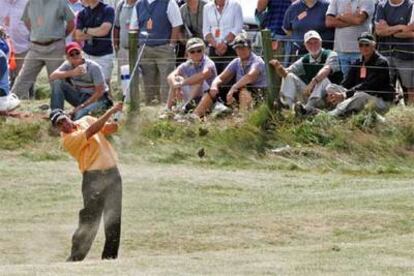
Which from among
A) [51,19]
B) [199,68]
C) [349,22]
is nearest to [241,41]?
[199,68]

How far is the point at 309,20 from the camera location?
20.9 meters

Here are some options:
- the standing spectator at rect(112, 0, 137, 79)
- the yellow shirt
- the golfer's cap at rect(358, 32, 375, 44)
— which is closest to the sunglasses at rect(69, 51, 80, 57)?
the standing spectator at rect(112, 0, 137, 79)

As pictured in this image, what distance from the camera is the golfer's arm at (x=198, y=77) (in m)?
Result: 20.8

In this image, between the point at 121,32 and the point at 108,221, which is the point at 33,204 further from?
the point at 121,32

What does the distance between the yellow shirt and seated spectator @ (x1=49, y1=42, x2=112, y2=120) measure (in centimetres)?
561

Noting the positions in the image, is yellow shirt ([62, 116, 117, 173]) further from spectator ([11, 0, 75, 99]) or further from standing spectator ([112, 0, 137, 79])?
standing spectator ([112, 0, 137, 79])

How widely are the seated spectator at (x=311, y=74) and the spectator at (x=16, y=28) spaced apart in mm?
5167

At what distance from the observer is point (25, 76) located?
2280 cm

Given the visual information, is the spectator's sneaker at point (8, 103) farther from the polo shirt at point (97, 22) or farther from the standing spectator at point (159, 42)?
the standing spectator at point (159, 42)

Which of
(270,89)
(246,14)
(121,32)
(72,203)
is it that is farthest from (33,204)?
→ (246,14)

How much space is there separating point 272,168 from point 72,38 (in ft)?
15.6

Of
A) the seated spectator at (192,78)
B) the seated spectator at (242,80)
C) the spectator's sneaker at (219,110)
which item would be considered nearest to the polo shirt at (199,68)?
the seated spectator at (192,78)

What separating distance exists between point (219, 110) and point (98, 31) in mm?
2714

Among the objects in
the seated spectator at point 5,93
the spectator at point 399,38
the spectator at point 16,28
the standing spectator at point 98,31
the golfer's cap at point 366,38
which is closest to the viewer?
the golfer's cap at point 366,38
